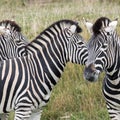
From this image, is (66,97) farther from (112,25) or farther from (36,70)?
(112,25)

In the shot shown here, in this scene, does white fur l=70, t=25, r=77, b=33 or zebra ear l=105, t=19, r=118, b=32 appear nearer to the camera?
zebra ear l=105, t=19, r=118, b=32

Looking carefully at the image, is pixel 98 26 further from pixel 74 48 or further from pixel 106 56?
pixel 74 48

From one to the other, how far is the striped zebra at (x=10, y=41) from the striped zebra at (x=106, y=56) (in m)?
2.38

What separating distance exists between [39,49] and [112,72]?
3.87 ft

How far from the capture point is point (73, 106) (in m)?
8.30

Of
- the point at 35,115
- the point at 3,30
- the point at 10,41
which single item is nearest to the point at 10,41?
the point at 10,41

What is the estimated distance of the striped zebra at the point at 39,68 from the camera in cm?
635

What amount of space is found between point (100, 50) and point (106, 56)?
0.13 meters

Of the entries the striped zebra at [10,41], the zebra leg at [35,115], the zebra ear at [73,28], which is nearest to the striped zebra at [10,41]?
the striped zebra at [10,41]

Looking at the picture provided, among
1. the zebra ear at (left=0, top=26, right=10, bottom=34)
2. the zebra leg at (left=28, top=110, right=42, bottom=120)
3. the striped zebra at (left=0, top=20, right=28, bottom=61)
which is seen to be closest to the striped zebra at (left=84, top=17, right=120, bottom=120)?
the zebra leg at (left=28, top=110, right=42, bottom=120)

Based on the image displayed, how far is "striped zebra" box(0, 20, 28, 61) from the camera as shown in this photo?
824 cm

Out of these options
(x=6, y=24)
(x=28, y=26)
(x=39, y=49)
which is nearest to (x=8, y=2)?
(x=28, y=26)

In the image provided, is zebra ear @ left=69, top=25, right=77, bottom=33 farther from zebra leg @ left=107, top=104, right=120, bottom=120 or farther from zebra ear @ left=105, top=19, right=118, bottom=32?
zebra leg @ left=107, top=104, right=120, bottom=120

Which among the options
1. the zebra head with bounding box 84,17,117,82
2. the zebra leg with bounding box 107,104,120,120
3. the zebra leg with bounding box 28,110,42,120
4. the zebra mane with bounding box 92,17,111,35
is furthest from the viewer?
the zebra leg with bounding box 28,110,42,120
